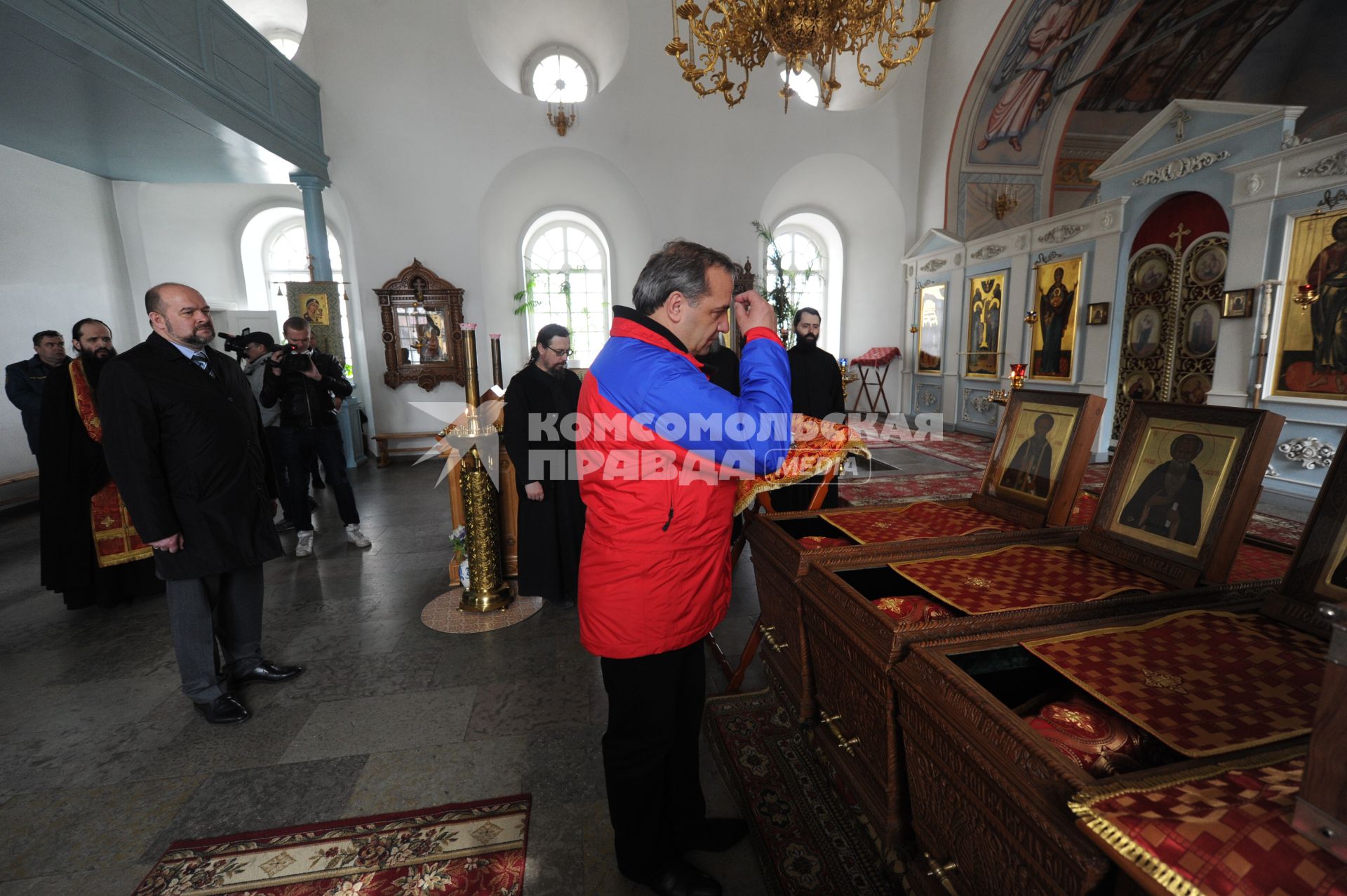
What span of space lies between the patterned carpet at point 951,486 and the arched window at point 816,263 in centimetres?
496

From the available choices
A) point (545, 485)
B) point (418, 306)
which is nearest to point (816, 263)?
point (418, 306)

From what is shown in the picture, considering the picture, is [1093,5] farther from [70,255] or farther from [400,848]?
[70,255]

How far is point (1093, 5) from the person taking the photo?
24.6ft

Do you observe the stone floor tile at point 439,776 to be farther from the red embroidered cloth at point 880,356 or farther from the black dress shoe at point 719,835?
the red embroidered cloth at point 880,356

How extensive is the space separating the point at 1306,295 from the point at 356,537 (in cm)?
841

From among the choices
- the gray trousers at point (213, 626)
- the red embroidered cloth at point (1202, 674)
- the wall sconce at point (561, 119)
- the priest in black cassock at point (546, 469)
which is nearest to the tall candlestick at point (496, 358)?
the priest in black cassock at point (546, 469)

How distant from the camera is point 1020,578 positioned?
146 cm

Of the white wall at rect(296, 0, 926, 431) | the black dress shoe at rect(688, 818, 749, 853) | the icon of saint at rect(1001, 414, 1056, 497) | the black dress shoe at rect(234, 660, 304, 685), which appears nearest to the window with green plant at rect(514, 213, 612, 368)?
the white wall at rect(296, 0, 926, 431)

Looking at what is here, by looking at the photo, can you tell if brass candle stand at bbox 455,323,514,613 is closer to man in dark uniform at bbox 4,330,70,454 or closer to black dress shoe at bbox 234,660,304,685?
black dress shoe at bbox 234,660,304,685

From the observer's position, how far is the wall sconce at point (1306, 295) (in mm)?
5059

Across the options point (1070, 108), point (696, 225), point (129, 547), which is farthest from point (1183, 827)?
point (1070, 108)

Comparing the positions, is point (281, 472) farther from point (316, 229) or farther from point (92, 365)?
point (316, 229)

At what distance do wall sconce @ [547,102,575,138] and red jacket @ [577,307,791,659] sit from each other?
27.1 feet

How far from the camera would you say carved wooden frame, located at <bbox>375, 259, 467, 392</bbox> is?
823 centimetres
